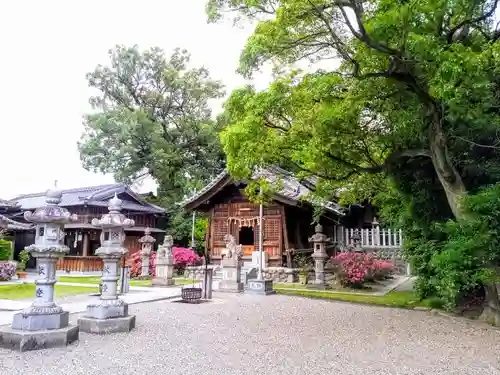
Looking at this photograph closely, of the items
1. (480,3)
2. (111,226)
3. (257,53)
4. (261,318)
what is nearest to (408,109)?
(480,3)

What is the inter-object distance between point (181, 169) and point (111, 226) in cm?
2420

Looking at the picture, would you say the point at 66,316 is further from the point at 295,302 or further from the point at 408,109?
the point at 408,109

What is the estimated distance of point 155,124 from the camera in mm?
31188

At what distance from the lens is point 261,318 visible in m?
8.92

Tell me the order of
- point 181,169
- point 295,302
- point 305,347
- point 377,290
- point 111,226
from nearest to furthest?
point 305,347, point 111,226, point 295,302, point 377,290, point 181,169

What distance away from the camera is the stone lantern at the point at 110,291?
710cm

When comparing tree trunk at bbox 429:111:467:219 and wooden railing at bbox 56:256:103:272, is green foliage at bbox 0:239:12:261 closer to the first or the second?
wooden railing at bbox 56:256:103:272

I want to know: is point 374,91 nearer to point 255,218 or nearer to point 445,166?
point 445,166

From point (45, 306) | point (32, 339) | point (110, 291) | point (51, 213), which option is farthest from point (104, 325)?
point (51, 213)

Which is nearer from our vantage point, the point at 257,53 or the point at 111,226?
the point at 111,226

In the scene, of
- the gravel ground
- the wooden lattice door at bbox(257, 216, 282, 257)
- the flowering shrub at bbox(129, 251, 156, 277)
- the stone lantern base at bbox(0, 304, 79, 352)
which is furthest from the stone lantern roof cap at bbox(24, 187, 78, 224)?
the flowering shrub at bbox(129, 251, 156, 277)

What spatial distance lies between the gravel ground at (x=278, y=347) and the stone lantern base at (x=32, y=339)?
0.17m

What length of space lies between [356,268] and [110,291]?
955 cm

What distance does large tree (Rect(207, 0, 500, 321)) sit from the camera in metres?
7.31
